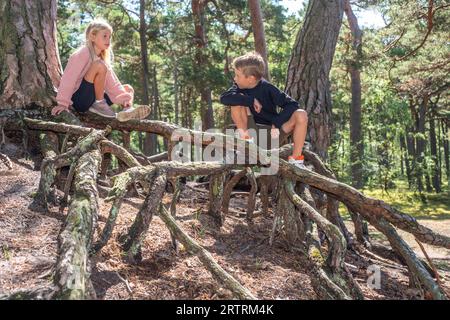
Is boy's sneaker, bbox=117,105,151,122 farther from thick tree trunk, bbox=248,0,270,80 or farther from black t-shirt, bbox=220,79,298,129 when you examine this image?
thick tree trunk, bbox=248,0,270,80

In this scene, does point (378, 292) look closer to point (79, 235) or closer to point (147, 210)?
point (147, 210)

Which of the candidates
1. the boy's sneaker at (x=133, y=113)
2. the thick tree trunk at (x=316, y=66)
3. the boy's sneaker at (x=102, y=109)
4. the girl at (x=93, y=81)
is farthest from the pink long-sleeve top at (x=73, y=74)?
the thick tree trunk at (x=316, y=66)

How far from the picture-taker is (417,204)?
20.1 metres

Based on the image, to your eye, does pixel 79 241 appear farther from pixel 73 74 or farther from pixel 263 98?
pixel 263 98

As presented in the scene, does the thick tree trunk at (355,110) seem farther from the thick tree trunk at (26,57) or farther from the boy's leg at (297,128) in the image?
the thick tree trunk at (26,57)

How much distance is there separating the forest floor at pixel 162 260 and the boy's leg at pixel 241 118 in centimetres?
91

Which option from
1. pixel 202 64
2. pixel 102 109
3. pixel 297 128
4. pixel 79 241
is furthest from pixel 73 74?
pixel 202 64

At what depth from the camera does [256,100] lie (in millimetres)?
4328

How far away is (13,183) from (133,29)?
51.9ft

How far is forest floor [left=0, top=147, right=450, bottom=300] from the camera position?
7.82ft

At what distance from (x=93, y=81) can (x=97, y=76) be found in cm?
7

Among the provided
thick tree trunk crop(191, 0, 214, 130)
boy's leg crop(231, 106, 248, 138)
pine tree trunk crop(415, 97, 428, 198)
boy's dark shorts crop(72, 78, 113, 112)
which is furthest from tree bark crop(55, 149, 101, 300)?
pine tree trunk crop(415, 97, 428, 198)

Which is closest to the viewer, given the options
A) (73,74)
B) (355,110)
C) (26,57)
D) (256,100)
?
(73,74)

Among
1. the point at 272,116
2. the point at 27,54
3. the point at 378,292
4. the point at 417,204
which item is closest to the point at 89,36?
the point at 27,54
